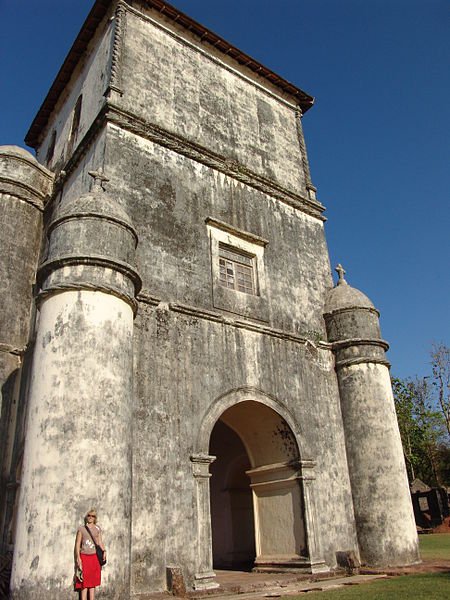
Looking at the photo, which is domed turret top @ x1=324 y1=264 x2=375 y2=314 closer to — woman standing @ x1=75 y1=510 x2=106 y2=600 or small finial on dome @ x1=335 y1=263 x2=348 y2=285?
small finial on dome @ x1=335 y1=263 x2=348 y2=285

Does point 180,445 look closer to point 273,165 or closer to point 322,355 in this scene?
point 322,355

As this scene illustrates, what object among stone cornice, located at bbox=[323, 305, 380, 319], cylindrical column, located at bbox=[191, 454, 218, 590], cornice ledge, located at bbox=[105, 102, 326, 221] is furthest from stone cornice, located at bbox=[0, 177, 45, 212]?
cylindrical column, located at bbox=[191, 454, 218, 590]

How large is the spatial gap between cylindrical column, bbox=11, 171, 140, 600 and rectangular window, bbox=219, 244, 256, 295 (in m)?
3.03

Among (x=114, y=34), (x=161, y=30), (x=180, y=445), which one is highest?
(x=161, y=30)

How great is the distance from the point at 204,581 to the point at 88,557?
2.66 m

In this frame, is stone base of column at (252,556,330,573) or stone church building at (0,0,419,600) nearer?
stone church building at (0,0,419,600)

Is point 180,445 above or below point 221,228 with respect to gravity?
below

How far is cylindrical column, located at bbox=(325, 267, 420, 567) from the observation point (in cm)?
1052

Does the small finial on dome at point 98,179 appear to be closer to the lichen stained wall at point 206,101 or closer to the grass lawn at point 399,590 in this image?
the lichen stained wall at point 206,101

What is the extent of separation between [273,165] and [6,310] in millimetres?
7572

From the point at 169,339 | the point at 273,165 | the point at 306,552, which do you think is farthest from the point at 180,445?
the point at 273,165

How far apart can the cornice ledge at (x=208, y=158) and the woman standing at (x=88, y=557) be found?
7.74 metres

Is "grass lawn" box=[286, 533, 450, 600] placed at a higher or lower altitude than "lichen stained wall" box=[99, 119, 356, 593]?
lower

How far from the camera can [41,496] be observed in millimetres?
6418
